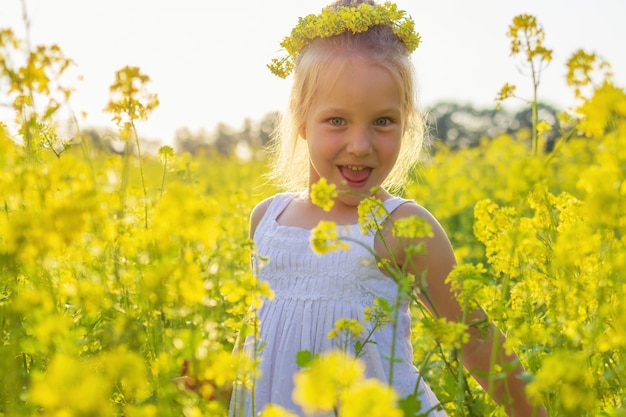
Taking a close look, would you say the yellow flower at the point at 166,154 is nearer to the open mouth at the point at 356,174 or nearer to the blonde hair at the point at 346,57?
the blonde hair at the point at 346,57

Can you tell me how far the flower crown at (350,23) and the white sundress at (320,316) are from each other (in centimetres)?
57

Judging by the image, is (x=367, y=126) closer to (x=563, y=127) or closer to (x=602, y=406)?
(x=563, y=127)

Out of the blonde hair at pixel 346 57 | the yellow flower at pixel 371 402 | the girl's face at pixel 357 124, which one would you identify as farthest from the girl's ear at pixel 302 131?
the yellow flower at pixel 371 402

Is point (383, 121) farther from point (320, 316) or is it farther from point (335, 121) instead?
point (320, 316)

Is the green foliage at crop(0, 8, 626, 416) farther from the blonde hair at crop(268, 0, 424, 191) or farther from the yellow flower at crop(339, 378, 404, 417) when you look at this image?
the blonde hair at crop(268, 0, 424, 191)

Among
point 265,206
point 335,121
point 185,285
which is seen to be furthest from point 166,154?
point 185,285

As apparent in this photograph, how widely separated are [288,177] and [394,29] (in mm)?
798

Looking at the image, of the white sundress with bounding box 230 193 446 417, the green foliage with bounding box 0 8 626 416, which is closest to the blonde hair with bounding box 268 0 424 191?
the white sundress with bounding box 230 193 446 417

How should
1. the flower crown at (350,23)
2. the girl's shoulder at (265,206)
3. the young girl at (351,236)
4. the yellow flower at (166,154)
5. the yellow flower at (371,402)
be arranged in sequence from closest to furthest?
1. the yellow flower at (371,402)
2. the young girl at (351,236)
3. the flower crown at (350,23)
4. the yellow flower at (166,154)
5. the girl's shoulder at (265,206)

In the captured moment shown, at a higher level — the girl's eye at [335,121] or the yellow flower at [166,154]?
the girl's eye at [335,121]

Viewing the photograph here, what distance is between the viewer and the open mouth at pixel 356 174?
221 centimetres

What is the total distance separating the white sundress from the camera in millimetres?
2117

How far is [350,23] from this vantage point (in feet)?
7.72

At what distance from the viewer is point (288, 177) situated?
2.97m
